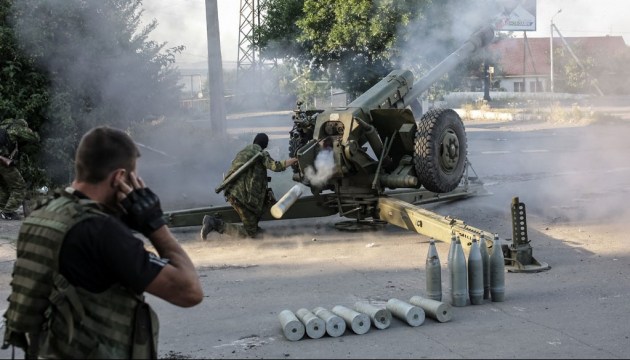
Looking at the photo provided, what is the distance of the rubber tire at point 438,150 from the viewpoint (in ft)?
30.4

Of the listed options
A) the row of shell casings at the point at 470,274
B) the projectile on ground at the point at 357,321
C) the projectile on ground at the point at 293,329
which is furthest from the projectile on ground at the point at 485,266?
the projectile on ground at the point at 293,329

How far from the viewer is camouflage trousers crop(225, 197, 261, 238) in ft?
32.0

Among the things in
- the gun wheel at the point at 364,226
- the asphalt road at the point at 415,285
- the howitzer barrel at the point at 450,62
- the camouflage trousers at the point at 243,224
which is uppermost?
the howitzer barrel at the point at 450,62

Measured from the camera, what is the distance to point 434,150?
9.27 meters

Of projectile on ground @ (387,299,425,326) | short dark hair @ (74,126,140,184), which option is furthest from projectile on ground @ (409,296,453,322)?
short dark hair @ (74,126,140,184)

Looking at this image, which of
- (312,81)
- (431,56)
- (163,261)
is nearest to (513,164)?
(431,56)

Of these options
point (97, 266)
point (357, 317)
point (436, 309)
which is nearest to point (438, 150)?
point (436, 309)

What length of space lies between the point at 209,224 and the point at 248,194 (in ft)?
1.91

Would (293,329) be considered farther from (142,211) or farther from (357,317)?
(142,211)

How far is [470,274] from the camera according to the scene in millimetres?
6434

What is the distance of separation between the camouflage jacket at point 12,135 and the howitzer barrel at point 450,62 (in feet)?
17.6

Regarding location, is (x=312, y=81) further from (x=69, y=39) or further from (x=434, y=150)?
(x=434, y=150)

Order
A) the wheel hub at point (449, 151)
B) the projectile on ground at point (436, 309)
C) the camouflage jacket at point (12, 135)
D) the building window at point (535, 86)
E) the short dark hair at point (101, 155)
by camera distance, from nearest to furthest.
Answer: the short dark hair at point (101, 155)
the projectile on ground at point (436, 309)
the wheel hub at point (449, 151)
the camouflage jacket at point (12, 135)
the building window at point (535, 86)

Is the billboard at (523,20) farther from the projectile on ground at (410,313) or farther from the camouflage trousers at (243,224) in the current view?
the projectile on ground at (410,313)
